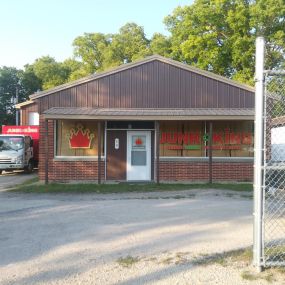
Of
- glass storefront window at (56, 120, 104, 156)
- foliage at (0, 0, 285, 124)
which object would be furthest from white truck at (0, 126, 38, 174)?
foliage at (0, 0, 285, 124)

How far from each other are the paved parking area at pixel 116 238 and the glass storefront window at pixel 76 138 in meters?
5.38

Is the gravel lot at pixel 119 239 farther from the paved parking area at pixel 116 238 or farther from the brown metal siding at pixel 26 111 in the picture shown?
the brown metal siding at pixel 26 111

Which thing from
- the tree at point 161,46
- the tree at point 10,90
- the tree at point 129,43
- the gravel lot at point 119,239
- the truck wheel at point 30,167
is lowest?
the gravel lot at point 119,239

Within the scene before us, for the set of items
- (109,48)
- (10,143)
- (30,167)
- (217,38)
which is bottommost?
(30,167)

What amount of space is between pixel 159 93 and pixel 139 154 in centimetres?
262

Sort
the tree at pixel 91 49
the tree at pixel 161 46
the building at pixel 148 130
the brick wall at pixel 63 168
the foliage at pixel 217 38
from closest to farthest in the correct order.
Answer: the brick wall at pixel 63 168
the building at pixel 148 130
the foliage at pixel 217 38
the tree at pixel 161 46
the tree at pixel 91 49

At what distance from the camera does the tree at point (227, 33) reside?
110 ft

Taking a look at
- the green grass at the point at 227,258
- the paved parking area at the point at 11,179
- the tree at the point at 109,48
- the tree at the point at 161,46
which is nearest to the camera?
the green grass at the point at 227,258

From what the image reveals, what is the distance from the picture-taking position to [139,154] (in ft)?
54.7

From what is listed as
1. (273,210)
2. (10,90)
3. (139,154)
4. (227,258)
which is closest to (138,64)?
(139,154)

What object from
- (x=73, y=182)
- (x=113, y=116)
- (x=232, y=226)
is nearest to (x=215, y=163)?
(x=113, y=116)

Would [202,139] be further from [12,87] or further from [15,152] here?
[12,87]

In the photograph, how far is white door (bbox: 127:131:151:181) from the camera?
16.6 meters

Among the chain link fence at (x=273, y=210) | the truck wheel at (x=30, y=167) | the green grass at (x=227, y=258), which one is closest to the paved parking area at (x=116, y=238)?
the green grass at (x=227, y=258)
